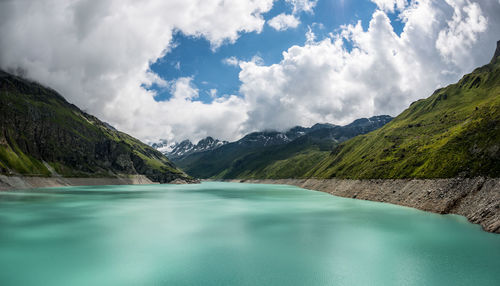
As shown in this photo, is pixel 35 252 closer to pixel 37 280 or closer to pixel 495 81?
pixel 37 280

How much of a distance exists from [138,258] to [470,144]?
6534cm

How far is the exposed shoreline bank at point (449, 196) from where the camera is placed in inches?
1508

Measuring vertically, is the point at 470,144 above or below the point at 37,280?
above

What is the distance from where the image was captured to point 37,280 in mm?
19531

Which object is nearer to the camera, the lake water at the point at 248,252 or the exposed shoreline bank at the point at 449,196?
the lake water at the point at 248,252

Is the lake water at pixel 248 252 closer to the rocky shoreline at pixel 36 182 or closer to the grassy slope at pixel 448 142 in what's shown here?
the grassy slope at pixel 448 142

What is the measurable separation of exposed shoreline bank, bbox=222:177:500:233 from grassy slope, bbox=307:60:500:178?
207cm

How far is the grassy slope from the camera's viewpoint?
5112cm

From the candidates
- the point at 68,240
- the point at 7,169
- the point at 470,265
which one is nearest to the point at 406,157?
the point at 470,265

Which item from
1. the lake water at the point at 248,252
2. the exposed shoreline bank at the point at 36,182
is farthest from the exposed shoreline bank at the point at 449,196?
the exposed shoreline bank at the point at 36,182

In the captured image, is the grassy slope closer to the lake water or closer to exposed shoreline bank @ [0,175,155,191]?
the lake water

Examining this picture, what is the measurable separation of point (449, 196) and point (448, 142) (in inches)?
1003

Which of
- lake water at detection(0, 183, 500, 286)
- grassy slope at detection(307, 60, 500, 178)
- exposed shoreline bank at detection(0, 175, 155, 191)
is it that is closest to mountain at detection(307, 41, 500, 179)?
grassy slope at detection(307, 60, 500, 178)

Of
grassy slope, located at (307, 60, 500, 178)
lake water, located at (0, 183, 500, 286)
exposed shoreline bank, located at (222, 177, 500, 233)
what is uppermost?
grassy slope, located at (307, 60, 500, 178)
